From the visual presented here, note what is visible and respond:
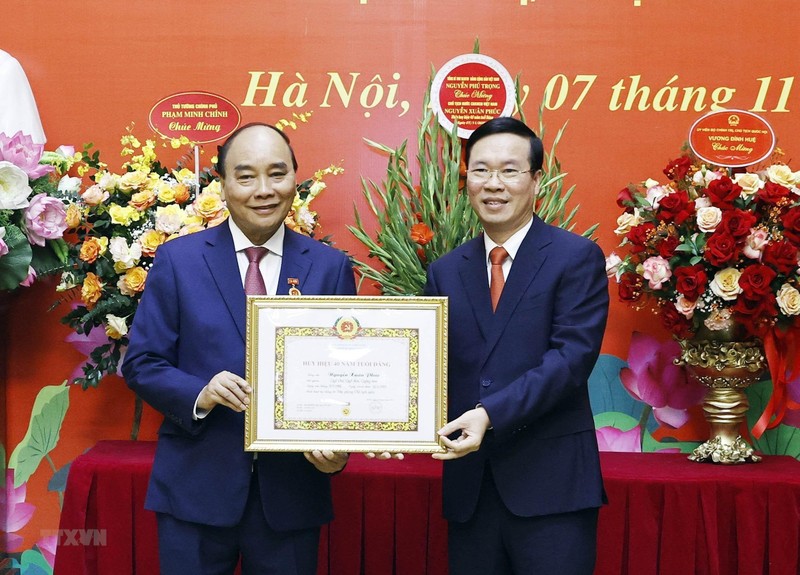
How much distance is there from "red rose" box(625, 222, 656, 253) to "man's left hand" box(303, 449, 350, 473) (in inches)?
46.8

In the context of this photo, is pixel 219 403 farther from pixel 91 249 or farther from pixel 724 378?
pixel 724 378

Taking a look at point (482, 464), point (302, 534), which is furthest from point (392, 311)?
point (302, 534)

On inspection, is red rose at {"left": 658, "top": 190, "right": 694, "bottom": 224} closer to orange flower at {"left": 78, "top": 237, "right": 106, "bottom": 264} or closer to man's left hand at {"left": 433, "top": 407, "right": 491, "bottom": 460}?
man's left hand at {"left": 433, "top": 407, "right": 491, "bottom": 460}

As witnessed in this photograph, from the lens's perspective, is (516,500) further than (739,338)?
No

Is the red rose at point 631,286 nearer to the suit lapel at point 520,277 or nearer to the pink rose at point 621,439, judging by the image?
the pink rose at point 621,439

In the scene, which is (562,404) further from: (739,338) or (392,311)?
(739,338)

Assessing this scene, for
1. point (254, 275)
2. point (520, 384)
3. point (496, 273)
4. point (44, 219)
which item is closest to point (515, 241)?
point (496, 273)

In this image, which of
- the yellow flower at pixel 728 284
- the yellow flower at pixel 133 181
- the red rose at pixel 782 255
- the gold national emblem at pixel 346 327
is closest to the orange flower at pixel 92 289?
the yellow flower at pixel 133 181

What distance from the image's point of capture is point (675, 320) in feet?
8.48

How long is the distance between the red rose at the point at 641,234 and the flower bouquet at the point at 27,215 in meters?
1.69

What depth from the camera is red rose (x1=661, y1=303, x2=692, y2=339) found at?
102 inches

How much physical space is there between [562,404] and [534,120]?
1.39 m

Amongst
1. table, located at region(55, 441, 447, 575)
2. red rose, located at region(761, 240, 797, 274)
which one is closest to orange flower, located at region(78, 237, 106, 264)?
table, located at region(55, 441, 447, 575)

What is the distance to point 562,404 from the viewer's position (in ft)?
6.27
